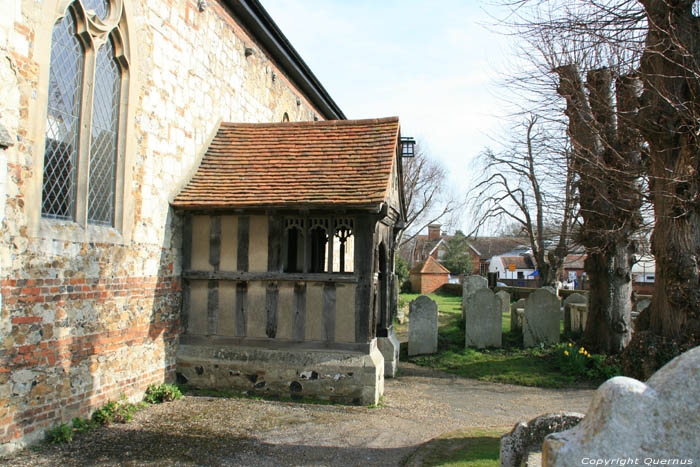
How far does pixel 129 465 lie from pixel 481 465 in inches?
146

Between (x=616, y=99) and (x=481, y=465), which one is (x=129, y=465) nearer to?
(x=481, y=465)

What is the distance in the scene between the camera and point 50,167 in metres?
6.10

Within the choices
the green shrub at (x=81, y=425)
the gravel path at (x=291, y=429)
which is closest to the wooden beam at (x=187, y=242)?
the gravel path at (x=291, y=429)

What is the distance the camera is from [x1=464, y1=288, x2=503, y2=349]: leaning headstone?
1287 cm

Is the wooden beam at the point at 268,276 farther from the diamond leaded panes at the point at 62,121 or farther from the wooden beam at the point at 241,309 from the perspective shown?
the diamond leaded panes at the point at 62,121

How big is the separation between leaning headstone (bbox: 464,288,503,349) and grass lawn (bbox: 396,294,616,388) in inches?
9.5

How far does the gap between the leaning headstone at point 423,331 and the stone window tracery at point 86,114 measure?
783 centimetres

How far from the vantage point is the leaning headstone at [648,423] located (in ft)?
7.33

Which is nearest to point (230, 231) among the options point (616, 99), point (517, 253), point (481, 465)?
point (481, 465)

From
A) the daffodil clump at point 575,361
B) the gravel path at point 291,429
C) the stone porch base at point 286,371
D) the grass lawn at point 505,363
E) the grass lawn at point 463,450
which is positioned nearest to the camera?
the grass lawn at point 463,450

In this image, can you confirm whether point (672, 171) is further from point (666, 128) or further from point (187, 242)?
point (187, 242)

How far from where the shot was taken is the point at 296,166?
9.27 meters

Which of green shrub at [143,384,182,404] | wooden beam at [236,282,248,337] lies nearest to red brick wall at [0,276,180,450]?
green shrub at [143,384,182,404]

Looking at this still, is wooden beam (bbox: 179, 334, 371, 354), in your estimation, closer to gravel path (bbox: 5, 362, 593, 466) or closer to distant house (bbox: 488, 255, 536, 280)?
gravel path (bbox: 5, 362, 593, 466)
